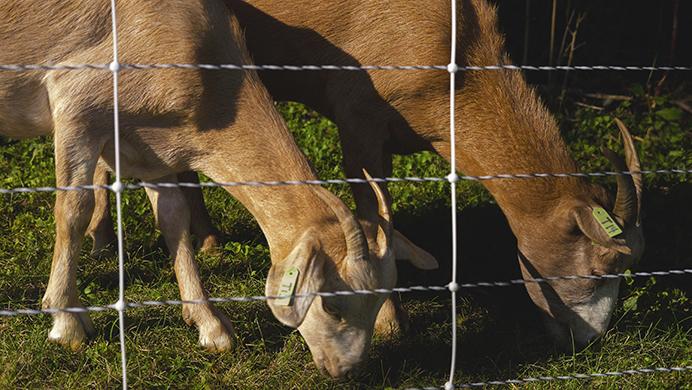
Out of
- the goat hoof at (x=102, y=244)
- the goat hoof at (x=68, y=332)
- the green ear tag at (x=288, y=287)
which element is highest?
the green ear tag at (x=288, y=287)

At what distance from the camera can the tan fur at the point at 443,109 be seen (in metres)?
5.85

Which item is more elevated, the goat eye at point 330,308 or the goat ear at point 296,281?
the goat ear at point 296,281

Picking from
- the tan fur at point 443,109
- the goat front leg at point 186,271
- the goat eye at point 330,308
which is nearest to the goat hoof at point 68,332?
the goat front leg at point 186,271

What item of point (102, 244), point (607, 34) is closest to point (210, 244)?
point (102, 244)

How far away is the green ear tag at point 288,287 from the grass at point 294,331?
690mm

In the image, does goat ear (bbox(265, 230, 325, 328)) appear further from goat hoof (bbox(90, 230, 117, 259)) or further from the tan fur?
goat hoof (bbox(90, 230, 117, 259))

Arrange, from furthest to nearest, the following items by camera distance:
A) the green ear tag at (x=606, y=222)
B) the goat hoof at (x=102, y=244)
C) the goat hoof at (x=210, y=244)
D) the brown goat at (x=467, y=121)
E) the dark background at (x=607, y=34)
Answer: the dark background at (x=607, y=34)
the goat hoof at (x=210, y=244)
the goat hoof at (x=102, y=244)
the brown goat at (x=467, y=121)
the green ear tag at (x=606, y=222)

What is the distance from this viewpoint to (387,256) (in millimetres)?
4984

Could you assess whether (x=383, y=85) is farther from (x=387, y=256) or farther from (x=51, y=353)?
(x=51, y=353)

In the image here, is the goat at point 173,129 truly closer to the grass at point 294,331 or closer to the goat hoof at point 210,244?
the grass at point 294,331

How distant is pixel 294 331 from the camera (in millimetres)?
5684

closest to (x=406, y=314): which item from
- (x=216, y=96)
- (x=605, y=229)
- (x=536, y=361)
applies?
(x=536, y=361)

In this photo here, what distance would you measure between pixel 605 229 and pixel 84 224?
2751 mm

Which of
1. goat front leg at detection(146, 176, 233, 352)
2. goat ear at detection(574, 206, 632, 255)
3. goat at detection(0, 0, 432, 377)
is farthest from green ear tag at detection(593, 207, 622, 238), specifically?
goat front leg at detection(146, 176, 233, 352)
